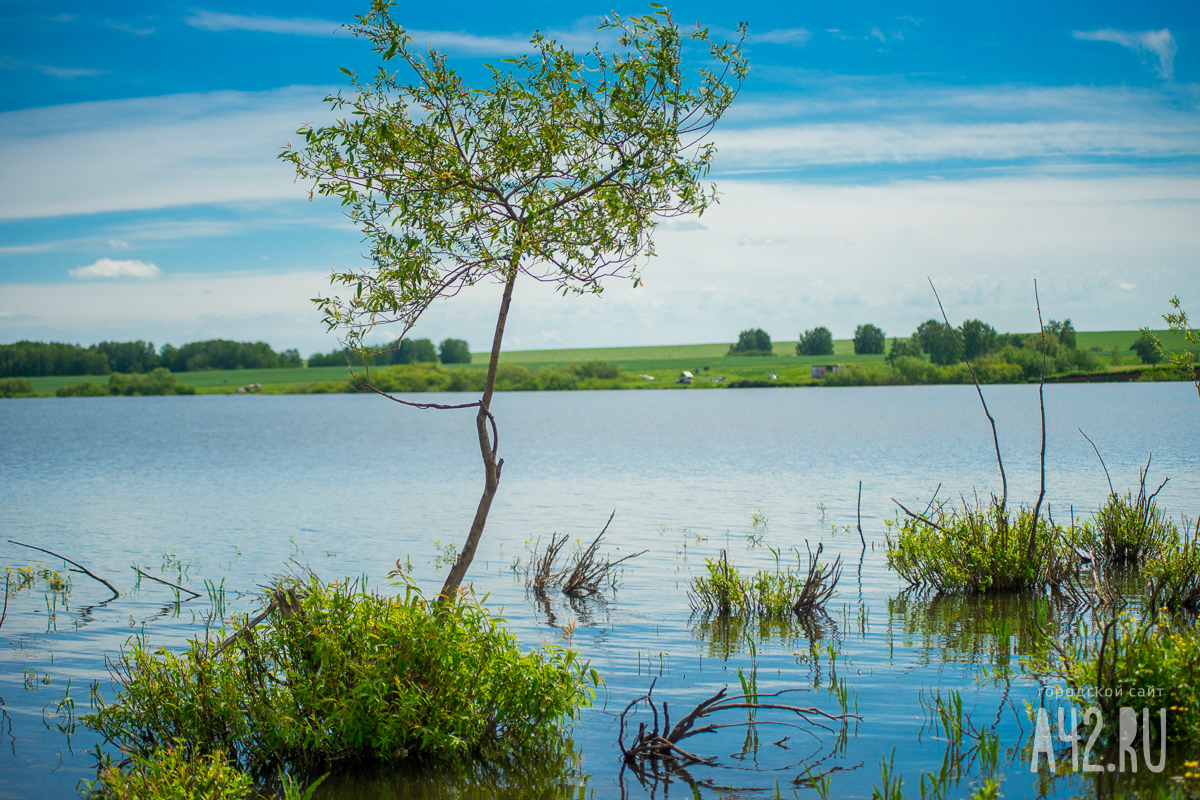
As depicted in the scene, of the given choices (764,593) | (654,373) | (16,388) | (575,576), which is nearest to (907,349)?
(654,373)

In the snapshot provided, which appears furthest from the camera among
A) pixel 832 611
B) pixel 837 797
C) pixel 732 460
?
pixel 732 460

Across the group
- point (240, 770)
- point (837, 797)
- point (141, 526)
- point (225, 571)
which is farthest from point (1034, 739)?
point (141, 526)

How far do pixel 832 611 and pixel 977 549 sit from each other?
3.13 meters

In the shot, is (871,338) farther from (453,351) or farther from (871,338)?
(453,351)

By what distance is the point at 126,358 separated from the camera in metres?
180

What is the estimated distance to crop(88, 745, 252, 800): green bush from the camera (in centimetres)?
709

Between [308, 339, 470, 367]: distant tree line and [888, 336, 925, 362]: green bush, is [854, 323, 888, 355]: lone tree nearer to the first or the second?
[888, 336, 925, 362]: green bush

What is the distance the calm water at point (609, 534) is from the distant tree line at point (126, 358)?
119 metres

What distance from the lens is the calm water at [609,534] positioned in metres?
10.2

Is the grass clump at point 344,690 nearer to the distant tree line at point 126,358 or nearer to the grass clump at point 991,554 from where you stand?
the grass clump at point 991,554

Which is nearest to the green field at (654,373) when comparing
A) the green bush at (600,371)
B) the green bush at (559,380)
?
the green bush at (600,371)

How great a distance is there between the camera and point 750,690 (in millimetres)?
11242

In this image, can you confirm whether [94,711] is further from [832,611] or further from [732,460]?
[732,460]

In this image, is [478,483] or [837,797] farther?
[478,483]
